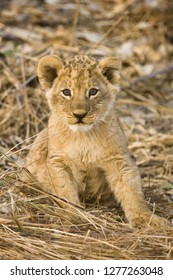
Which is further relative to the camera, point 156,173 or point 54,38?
point 54,38

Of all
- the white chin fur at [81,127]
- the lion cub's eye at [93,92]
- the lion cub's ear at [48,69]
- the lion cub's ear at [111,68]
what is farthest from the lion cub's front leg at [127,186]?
the lion cub's ear at [48,69]

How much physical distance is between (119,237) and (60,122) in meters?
1.35

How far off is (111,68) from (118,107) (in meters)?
3.19

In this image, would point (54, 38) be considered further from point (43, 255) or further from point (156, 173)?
point (43, 255)

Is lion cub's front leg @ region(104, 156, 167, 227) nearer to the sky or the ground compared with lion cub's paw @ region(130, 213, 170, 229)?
nearer to the sky

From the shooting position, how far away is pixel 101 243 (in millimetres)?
6027

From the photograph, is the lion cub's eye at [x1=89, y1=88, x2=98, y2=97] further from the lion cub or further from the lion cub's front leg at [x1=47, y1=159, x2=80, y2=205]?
the lion cub's front leg at [x1=47, y1=159, x2=80, y2=205]

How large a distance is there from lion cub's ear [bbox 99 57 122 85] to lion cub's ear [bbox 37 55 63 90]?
15.7 inches

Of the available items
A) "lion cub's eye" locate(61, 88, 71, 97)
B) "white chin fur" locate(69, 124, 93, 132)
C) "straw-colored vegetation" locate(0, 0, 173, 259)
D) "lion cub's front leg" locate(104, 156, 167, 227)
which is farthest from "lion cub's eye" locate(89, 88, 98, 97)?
"straw-colored vegetation" locate(0, 0, 173, 259)

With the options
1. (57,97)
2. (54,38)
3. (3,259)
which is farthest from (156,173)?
(54,38)

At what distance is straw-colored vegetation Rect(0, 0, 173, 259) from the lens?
19.9 ft

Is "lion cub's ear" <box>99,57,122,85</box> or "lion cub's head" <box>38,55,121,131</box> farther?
"lion cub's ear" <box>99,57,122,85</box>

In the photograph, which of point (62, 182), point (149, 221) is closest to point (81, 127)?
point (62, 182)

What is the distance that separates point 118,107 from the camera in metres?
10.3
